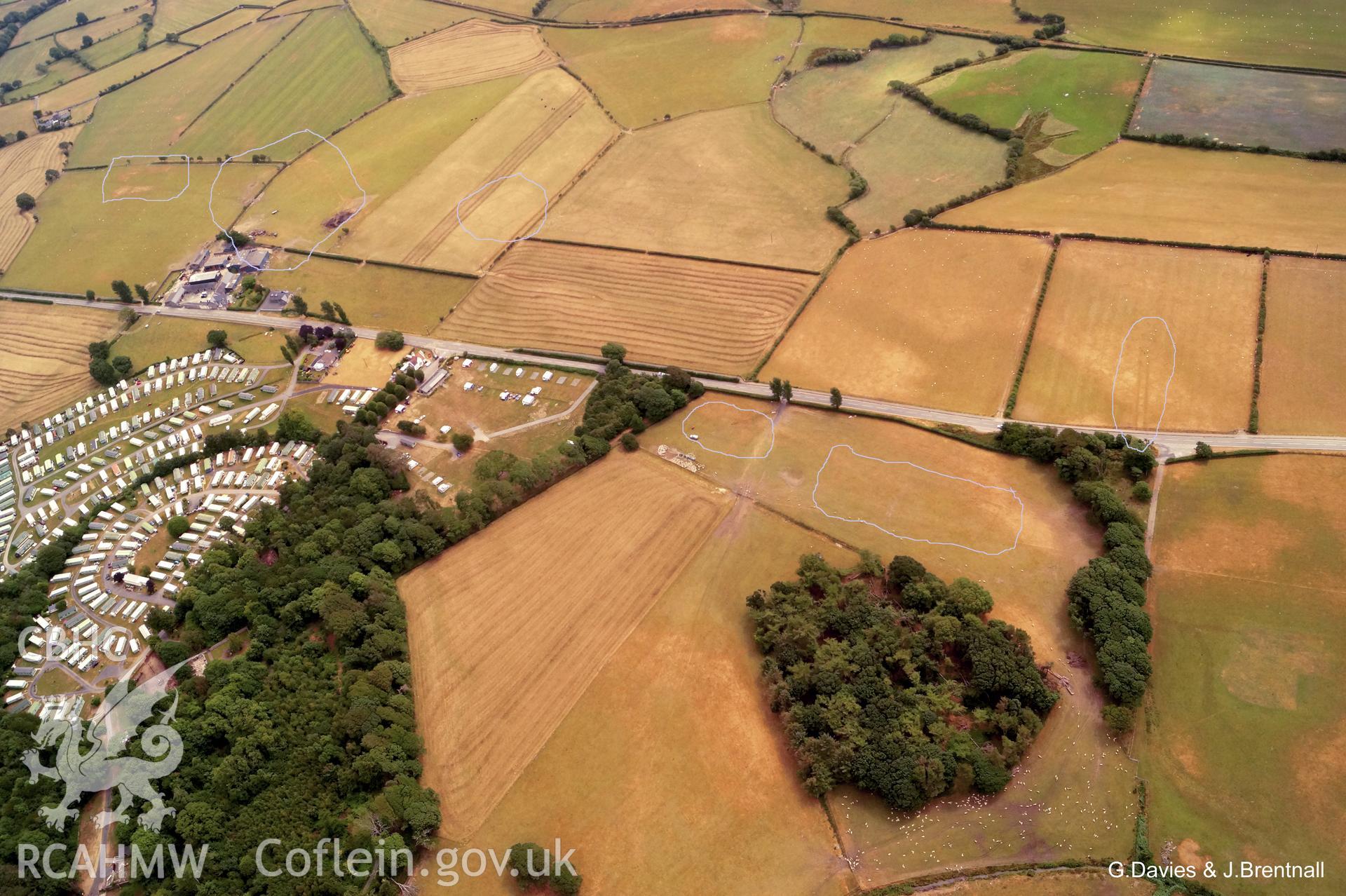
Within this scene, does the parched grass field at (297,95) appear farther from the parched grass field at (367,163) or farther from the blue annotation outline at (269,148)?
the parched grass field at (367,163)

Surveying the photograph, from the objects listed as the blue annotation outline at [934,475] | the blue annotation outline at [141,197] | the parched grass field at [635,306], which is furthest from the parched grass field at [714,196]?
the blue annotation outline at [141,197]

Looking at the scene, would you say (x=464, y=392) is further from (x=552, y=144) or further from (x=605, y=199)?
(x=552, y=144)

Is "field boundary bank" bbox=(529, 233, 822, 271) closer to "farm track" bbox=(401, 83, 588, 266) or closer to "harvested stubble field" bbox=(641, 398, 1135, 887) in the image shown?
"farm track" bbox=(401, 83, 588, 266)

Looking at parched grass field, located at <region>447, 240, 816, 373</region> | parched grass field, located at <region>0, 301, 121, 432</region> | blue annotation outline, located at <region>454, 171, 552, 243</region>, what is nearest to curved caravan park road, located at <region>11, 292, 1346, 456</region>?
parched grass field, located at <region>447, 240, 816, 373</region>

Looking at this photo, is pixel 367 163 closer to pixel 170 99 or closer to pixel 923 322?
pixel 170 99

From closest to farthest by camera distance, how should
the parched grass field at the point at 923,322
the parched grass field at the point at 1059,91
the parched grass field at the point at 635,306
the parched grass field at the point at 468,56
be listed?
the parched grass field at the point at 923,322, the parched grass field at the point at 635,306, the parched grass field at the point at 1059,91, the parched grass field at the point at 468,56

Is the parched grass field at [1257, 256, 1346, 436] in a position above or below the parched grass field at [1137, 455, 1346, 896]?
above
